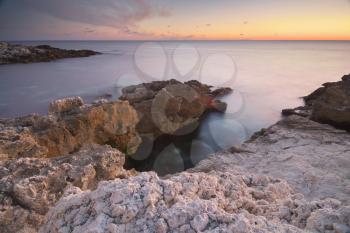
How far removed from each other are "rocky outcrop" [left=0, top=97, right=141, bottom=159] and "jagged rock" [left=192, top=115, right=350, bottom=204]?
416cm

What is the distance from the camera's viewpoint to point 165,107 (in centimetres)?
1546

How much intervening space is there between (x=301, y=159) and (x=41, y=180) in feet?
23.3

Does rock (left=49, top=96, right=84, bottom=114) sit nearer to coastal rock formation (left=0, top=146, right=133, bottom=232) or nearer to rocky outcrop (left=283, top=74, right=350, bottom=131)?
coastal rock formation (left=0, top=146, right=133, bottom=232)

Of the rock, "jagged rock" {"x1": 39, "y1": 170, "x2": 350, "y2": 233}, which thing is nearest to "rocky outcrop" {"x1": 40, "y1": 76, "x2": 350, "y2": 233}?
"jagged rock" {"x1": 39, "y1": 170, "x2": 350, "y2": 233}

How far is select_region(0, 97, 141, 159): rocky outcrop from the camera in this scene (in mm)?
6559

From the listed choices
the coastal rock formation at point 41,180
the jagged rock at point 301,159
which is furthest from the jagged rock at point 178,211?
the jagged rock at point 301,159

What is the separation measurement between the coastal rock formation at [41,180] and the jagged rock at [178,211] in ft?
3.60

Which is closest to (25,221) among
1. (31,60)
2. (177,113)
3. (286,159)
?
(286,159)

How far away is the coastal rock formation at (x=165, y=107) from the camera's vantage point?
14.8 metres

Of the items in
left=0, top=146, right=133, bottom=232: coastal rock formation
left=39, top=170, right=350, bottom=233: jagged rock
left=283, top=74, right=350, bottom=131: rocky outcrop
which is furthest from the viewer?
left=283, top=74, right=350, bottom=131: rocky outcrop

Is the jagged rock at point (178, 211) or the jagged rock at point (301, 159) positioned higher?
the jagged rock at point (178, 211)

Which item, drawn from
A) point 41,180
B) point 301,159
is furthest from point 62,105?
point 301,159

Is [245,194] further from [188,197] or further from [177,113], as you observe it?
[177,113]

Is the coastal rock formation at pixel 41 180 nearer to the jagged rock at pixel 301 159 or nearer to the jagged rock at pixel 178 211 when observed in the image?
the jagged rock at pixel 178 211
